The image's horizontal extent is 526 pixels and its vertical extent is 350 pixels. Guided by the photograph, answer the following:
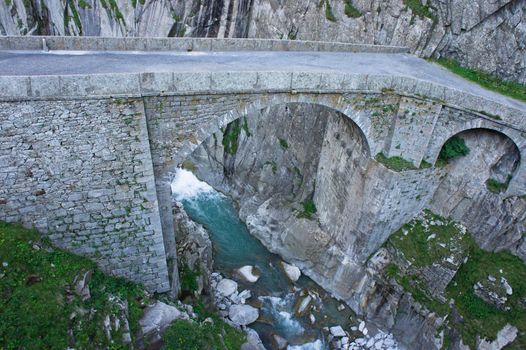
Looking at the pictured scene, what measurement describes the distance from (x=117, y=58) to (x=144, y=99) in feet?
11.4

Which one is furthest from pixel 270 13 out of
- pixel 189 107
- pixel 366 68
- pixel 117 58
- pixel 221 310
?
pixel 221 310

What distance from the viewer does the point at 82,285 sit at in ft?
37.4

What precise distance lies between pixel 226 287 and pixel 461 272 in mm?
10366

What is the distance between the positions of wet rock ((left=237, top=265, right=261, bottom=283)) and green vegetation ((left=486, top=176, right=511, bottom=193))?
1112 centimetres

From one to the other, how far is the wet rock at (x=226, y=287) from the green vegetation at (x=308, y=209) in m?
5.17

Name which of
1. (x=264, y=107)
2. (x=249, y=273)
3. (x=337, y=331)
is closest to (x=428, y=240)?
(x=337, y=331)

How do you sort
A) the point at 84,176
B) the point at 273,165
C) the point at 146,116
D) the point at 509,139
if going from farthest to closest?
the point at 273,165 → the point at 509,139 → the point at 146,116 → the point at 84,176

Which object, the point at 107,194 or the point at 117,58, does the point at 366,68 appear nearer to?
the point at 117,58

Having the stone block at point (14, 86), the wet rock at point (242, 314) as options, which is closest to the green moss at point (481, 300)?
the wet rock at point (242, 314)

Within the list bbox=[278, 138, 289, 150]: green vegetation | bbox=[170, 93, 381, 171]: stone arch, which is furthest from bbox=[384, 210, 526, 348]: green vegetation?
bbox=[278, 138, 289, 150]: green vegetation

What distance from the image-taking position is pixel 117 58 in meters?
13.4

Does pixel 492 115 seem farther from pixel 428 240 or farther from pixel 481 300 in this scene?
pixel 481 300

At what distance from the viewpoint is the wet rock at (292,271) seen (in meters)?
18.8

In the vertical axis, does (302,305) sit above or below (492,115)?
below
